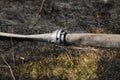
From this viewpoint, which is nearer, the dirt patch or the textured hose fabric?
the textured hose fabric

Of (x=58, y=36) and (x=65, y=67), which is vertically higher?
(x=58, y=36)

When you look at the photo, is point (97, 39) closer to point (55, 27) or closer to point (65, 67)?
point (65, 67)

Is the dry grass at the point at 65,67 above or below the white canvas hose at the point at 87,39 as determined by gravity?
below

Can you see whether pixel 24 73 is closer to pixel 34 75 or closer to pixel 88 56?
pixel 34 75

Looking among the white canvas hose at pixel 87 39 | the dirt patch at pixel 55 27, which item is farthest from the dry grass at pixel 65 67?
the white canvas hose at pixel 87 39

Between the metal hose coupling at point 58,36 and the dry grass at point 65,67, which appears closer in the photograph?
the metal hose coupling at point 58,36

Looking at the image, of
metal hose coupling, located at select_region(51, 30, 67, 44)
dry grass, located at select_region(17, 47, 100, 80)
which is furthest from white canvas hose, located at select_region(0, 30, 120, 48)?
dry grass, located at select_region(17, 47, 100, 80)

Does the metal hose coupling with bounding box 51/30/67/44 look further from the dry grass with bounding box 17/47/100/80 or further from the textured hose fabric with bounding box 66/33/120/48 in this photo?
the dry grass with bounding box 17/47/100/80

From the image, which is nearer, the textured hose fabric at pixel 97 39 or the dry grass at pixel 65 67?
the textured hose fabric at pixel 97 39

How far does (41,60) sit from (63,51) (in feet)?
0.60

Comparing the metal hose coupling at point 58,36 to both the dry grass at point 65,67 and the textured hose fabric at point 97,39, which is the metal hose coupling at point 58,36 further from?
the dry grass at point 65,67

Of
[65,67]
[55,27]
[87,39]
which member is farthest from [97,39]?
[55,27]

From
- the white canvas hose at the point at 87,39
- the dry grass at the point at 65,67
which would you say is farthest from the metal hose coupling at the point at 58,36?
the dry grass at the point at 65,67

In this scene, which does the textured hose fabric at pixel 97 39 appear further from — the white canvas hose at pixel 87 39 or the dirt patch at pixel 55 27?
the dirt patch at pixel 55 27
